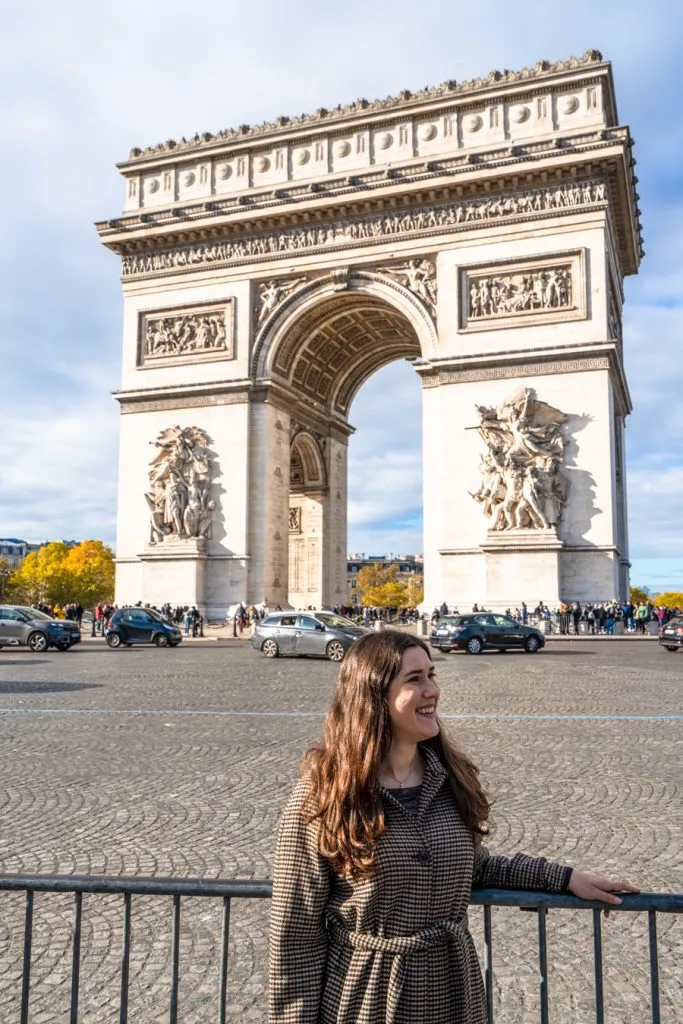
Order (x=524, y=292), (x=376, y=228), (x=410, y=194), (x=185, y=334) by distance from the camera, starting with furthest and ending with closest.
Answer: (x=185, y=334)
(x=376, y=228)
(x=410, y=194)
(x=524, y=292)

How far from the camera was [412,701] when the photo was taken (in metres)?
1.98

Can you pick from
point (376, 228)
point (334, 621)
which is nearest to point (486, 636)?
point (334, 621)

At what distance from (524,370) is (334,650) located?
11.0 metres

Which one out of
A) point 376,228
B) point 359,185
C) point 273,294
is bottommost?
point 273,294

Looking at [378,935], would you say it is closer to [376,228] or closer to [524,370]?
[524,370]

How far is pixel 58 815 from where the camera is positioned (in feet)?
17.3

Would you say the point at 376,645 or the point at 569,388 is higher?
the point at 569,388

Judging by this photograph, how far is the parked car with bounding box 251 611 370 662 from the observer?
17.6 m

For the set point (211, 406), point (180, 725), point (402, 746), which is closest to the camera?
point (402, 746)

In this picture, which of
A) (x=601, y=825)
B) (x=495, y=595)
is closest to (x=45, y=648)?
(x=495, y=595)

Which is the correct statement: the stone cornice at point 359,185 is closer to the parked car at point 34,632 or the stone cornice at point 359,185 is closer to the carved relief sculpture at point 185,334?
the carved relief sculpture at point 185,334

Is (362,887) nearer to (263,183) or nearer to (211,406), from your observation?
(211,406)

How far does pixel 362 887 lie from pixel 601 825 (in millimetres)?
3558

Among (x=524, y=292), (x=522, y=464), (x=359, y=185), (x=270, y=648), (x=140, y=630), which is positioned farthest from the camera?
(x=359, y=185)
